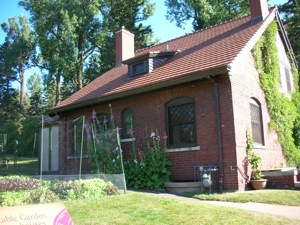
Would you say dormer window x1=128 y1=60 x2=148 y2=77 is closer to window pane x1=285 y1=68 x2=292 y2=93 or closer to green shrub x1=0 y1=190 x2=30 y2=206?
window pane x1=285 y1=68 x2=292 y2=93

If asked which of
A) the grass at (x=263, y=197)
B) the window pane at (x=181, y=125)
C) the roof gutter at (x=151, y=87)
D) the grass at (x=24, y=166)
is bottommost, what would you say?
the grass at (x=263, y=197)

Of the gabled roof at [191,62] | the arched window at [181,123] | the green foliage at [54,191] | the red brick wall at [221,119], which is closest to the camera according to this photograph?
the green foliage at [54,191]

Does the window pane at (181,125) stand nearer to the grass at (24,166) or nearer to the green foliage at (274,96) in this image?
the green foliage at (274,96)

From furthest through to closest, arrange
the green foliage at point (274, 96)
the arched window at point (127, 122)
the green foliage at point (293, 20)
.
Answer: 1. the green foliage at point (293, 20)
2. the arched window at point (127, 122)
3. the green foliage at point (274, 96)

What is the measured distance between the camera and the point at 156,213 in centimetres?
670

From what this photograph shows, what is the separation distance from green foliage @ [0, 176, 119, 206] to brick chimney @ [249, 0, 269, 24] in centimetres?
974

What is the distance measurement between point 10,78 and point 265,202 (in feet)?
155

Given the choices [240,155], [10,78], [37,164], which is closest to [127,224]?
[240,155]

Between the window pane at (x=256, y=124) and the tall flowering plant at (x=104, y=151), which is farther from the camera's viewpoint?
the window pane at (x=256, y=124)

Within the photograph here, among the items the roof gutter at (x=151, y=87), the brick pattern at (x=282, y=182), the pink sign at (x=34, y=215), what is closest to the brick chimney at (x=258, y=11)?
the roof gutter at (x=151, y=87)

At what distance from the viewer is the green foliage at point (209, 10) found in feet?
92.8

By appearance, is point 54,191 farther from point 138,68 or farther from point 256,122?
point 256,122

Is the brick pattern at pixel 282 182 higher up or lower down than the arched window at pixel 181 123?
lower down

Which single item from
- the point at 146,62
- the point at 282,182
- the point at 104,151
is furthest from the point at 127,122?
the point at 282,182
